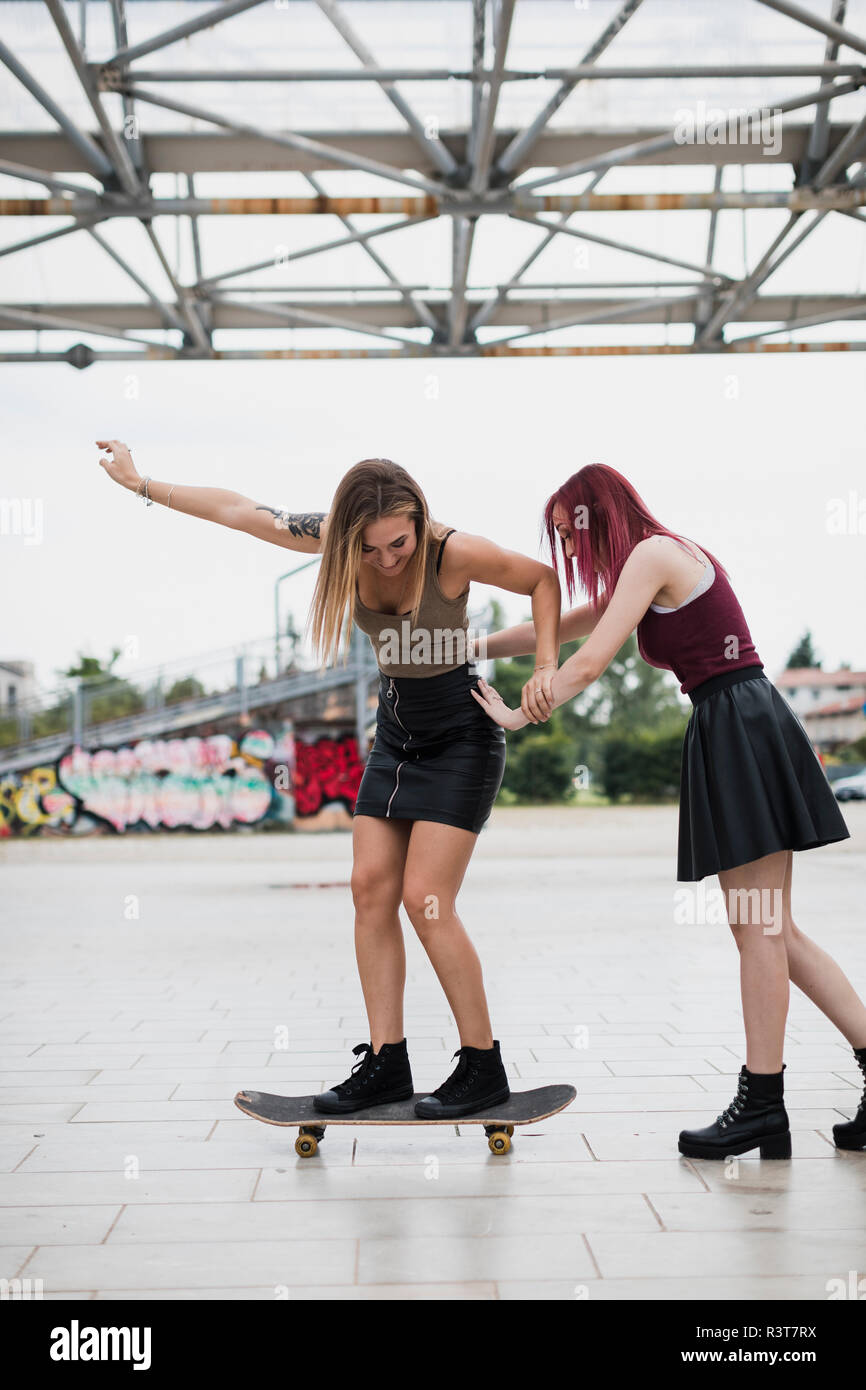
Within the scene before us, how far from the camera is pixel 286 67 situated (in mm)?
7902

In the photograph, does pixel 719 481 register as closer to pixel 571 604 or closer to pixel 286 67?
pixel 286 67

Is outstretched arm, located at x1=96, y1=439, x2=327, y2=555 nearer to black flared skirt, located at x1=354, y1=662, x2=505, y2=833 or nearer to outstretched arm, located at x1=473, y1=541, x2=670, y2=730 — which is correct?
black flared skirt, located at x1=354, y1=662, x2=505, y2=833

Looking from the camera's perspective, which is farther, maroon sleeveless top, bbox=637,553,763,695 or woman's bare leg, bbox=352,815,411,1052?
woman's bare leg, bbox=352,815,411,1052

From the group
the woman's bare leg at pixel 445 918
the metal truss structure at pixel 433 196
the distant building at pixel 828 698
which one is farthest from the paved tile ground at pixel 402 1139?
the distant building at pixel 828 698

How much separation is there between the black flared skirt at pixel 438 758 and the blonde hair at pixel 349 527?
0.27 meters

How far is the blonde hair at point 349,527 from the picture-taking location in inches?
128

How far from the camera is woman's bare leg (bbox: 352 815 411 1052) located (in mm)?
3496

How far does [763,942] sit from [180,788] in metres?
23.4

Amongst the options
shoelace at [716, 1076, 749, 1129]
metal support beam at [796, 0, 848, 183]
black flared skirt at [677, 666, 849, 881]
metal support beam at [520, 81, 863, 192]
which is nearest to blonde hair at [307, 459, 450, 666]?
black flared skirt at [677, 666, 849, 881]

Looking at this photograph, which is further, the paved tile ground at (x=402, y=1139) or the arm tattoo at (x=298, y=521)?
the arm tattoo at (x=298, y=521)

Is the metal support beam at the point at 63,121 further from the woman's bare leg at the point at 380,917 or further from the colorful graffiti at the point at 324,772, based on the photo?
the colorful graffiti at the point at 324,772

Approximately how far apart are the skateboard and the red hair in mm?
1423

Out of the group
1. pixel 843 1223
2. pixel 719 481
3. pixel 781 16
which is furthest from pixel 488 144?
pixel 719 481

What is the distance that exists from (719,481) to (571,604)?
48559mm
